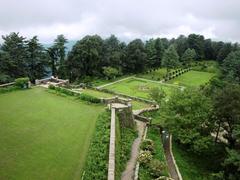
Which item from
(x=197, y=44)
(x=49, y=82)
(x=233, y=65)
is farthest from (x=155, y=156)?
(x=197, y=44)

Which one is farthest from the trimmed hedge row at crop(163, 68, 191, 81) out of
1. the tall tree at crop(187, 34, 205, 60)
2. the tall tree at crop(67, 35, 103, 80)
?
the tall tree at crop(67, 35, 103, 80)

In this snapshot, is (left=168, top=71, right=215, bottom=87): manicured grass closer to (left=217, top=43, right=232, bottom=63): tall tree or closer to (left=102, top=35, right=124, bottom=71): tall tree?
(left=217, top=43, right=232, bottom=63): tall tree

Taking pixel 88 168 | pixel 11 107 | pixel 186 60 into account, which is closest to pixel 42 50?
pixel 11 107

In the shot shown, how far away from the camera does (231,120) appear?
2223 centimetres

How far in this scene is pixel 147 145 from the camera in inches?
780

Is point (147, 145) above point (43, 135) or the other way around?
the other way around

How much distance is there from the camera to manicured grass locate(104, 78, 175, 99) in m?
41.3

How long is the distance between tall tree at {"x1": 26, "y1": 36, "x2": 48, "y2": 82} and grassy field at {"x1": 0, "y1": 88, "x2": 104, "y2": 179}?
1675 cm

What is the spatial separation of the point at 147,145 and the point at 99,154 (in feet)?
17.8

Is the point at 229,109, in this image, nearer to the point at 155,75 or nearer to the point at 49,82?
the point at 49,82

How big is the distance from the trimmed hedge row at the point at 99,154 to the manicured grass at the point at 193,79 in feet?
109

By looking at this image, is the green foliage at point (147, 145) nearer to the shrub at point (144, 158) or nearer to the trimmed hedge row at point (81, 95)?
the shrub at point (144, 158)

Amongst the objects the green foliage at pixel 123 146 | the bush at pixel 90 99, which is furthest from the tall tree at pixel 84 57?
the green foliage at pixel 123 146

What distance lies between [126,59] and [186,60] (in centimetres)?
2122
